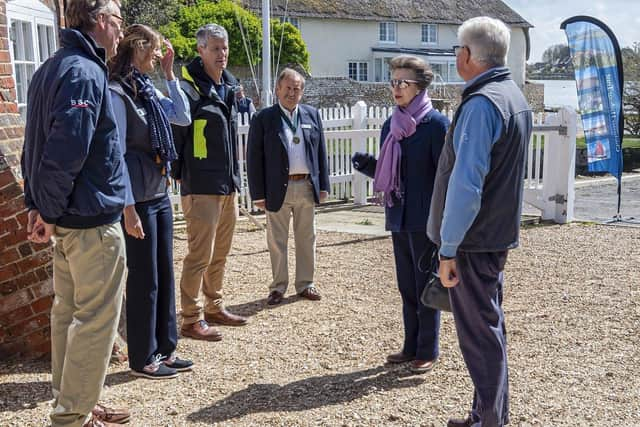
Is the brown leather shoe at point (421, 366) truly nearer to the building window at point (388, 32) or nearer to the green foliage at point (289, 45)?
the green foliage at point (289, 45)

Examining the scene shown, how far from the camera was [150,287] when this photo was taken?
14.4 feet

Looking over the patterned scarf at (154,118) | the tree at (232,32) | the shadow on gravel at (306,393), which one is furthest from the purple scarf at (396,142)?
the tree at (232,32)

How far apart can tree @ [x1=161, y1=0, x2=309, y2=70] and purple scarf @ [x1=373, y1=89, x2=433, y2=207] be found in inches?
1002

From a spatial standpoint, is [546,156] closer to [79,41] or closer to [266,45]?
[266,45]

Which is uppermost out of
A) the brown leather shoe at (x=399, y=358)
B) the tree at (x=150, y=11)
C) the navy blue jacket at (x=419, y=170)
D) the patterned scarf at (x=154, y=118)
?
the tree at (x=150, y=11)

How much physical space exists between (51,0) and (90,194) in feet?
15.7

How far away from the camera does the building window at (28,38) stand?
670 centimetres

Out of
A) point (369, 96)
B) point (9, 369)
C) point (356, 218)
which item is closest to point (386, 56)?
point (369, 96)

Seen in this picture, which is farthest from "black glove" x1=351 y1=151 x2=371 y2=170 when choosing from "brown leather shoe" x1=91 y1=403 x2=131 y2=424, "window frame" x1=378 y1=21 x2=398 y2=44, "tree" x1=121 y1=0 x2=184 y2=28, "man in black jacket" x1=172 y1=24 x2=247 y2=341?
"window frame" x1=378 y1=21 x2=398 y2=44

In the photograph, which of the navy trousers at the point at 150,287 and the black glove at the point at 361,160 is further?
the black glove at the point at 361,160

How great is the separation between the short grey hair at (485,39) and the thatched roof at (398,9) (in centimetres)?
3712

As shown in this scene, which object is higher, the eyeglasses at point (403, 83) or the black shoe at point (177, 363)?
the eyeglasses at point (403, 83)

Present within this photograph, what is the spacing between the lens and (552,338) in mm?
5312

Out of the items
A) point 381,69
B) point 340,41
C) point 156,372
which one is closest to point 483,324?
point 156,372
